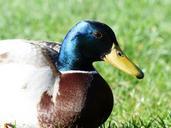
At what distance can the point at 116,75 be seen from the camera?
22.1 feet

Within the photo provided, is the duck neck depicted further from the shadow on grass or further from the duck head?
the shadow on grass

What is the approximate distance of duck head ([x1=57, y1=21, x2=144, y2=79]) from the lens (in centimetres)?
454

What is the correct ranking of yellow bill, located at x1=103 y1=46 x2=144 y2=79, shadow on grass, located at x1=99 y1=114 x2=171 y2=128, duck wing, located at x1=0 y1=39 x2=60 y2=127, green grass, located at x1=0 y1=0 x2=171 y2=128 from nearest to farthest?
duck wing, located at x1=0 y1=39 x2=60 y2=127 → yellow bill, located at x1=103 y1=46 x2=144 y2=79 → shadow on grass, located at x1=99 y1=114 x2=171 y2=128 → green grass, located at x1=0 y1=0 x2=171 y2=128

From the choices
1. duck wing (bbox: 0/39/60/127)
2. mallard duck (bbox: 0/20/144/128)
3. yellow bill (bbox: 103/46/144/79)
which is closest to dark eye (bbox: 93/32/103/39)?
mallard duck (bbox: 0/20/144/128)

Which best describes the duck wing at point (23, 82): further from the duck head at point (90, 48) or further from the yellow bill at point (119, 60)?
the yellow bill at point (119, 60)

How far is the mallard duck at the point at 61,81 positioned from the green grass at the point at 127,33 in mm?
565

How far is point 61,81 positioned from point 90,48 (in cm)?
27

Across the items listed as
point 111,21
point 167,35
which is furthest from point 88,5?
point 167,35

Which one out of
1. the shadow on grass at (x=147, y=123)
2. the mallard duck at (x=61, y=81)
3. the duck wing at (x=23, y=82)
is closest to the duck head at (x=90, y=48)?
the mallard duck at (x=61, y=81)

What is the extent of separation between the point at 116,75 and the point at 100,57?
2.16 meters

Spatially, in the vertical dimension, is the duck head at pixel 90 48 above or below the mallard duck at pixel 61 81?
above

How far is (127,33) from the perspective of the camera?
776cm

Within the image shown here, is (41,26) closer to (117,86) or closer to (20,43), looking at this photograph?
(117,86)

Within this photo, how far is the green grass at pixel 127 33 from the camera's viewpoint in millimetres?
5793
